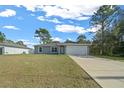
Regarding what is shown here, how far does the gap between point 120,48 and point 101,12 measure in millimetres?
6526

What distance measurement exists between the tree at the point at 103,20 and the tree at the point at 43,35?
881 cm

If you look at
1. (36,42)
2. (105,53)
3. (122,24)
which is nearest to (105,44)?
(105,53)

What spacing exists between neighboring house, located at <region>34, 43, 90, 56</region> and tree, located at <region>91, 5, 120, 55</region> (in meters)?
2.60

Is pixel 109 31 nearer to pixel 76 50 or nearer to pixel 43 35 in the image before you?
pixel 76 50

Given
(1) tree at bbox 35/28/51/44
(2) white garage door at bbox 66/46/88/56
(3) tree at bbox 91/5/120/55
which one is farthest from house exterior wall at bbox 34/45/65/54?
(3) tree at bbox 91/5/120/55

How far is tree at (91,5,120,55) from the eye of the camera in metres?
40.8

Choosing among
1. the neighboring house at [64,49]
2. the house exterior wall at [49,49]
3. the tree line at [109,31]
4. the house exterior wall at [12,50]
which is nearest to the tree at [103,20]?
the tree line at [109,31]

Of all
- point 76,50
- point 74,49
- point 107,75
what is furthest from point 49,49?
point 107,75

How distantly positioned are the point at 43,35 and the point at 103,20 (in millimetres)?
12495

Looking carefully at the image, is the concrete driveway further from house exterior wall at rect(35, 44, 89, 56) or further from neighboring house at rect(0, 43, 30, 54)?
neighboring house at rect(0, 43, 30, 54)

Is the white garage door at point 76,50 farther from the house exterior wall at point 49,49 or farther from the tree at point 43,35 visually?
the tree at point 43,35

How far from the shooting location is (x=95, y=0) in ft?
29.1

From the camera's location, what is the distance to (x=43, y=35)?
4869 centimetres
